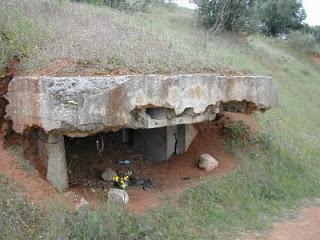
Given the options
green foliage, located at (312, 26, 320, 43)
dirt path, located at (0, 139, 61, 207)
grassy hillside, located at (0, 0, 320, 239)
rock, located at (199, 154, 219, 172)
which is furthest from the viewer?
green foliage, located at (312, 26, 320, 43)

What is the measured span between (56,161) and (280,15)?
2418 cm

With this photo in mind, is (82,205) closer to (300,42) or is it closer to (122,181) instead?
(122,181)

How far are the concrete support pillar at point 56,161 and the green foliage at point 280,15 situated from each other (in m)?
22.6

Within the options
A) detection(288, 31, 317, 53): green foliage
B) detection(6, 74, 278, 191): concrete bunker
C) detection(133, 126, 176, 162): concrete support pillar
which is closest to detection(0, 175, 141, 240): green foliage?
detection(6, 74, 278, 191): concrete bunker

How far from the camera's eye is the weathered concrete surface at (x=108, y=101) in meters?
5.52

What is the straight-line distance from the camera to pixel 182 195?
691 centimetres

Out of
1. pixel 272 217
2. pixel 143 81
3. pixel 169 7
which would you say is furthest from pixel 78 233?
pixel 169 7

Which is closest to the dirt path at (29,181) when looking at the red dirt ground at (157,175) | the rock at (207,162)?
the red dirt ground at (157,175)

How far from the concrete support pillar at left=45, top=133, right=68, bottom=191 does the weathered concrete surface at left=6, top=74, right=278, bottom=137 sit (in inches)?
16.1

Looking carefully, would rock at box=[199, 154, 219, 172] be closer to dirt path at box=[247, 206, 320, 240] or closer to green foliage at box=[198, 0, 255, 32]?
dirt path at box=[247, 206, 320, 240]

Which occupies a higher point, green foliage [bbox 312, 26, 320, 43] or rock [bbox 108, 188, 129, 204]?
green foliage [bbox 312, 26, 320, 43]

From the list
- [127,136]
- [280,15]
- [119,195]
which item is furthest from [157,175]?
[280,15]

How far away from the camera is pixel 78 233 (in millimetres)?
5504

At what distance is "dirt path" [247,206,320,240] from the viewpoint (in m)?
6.71
